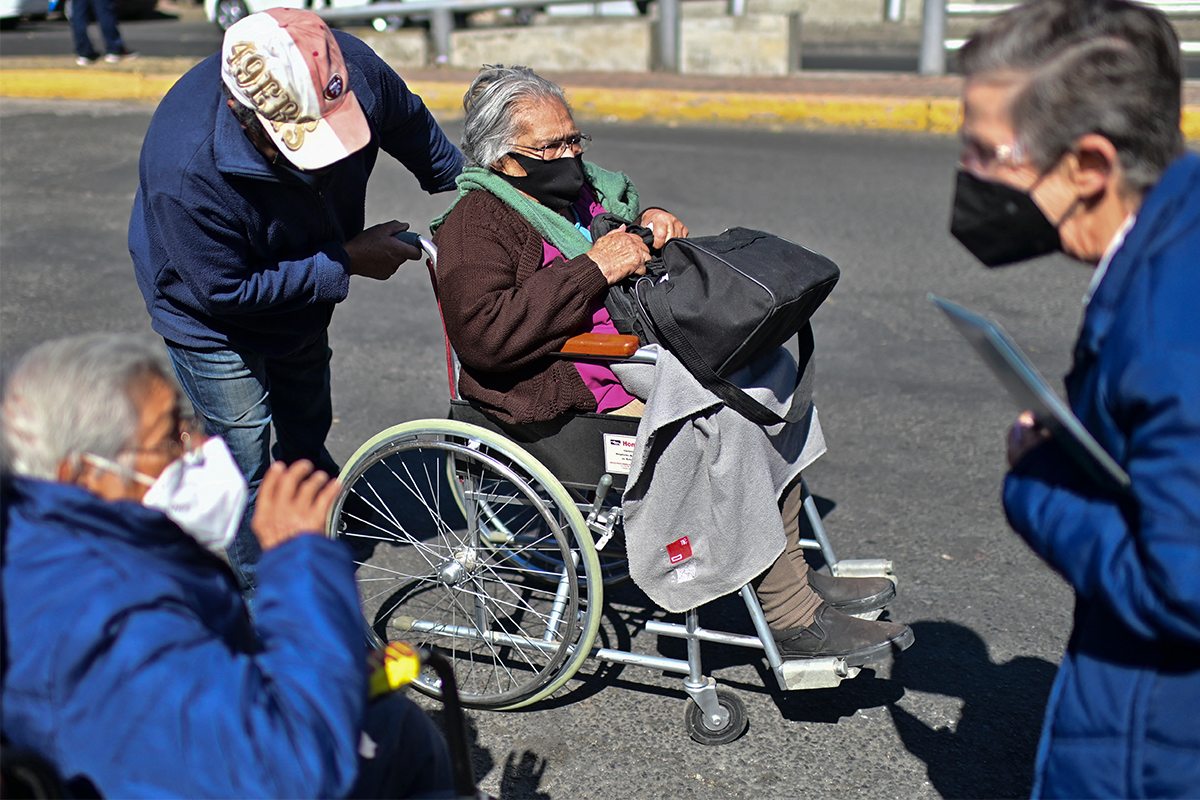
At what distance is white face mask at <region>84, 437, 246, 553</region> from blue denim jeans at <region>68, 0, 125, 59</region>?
42.4ft

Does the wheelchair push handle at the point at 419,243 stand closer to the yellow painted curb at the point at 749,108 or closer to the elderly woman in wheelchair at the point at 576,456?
the elderly woman in wheelchair at the point at 576,456

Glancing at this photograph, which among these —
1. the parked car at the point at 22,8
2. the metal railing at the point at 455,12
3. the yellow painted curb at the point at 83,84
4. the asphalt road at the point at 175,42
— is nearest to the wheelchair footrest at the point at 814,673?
the metal railing at the point at 455,12

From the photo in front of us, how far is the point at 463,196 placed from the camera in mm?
2938

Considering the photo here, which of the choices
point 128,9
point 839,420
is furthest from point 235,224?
point 128,9

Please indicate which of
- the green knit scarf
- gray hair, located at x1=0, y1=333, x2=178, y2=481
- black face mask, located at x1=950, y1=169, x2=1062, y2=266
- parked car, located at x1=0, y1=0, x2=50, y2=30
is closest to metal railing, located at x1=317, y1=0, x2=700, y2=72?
the green knit scarf

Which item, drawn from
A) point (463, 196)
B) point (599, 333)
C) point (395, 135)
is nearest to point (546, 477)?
point (599, 333)

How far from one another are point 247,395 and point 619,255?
3.58 feet

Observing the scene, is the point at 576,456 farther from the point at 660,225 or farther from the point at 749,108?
the point at 749,108

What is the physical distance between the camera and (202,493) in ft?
5.28

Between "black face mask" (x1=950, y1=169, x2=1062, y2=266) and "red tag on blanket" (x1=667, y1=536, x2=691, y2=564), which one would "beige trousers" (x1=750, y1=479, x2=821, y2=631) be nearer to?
"red tag on blanket" (x1=667, y1=536, x2=691, y2=564)

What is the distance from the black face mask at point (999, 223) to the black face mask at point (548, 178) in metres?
1.39

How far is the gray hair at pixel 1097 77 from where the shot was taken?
1.41 metres

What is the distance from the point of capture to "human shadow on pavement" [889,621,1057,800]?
2594 mm

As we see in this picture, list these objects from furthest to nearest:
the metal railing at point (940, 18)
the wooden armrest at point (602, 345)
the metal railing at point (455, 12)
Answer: the metal railing at point (455, 12), the metal railing at point (940, 18), the wooden armrest at point (602, 345)
